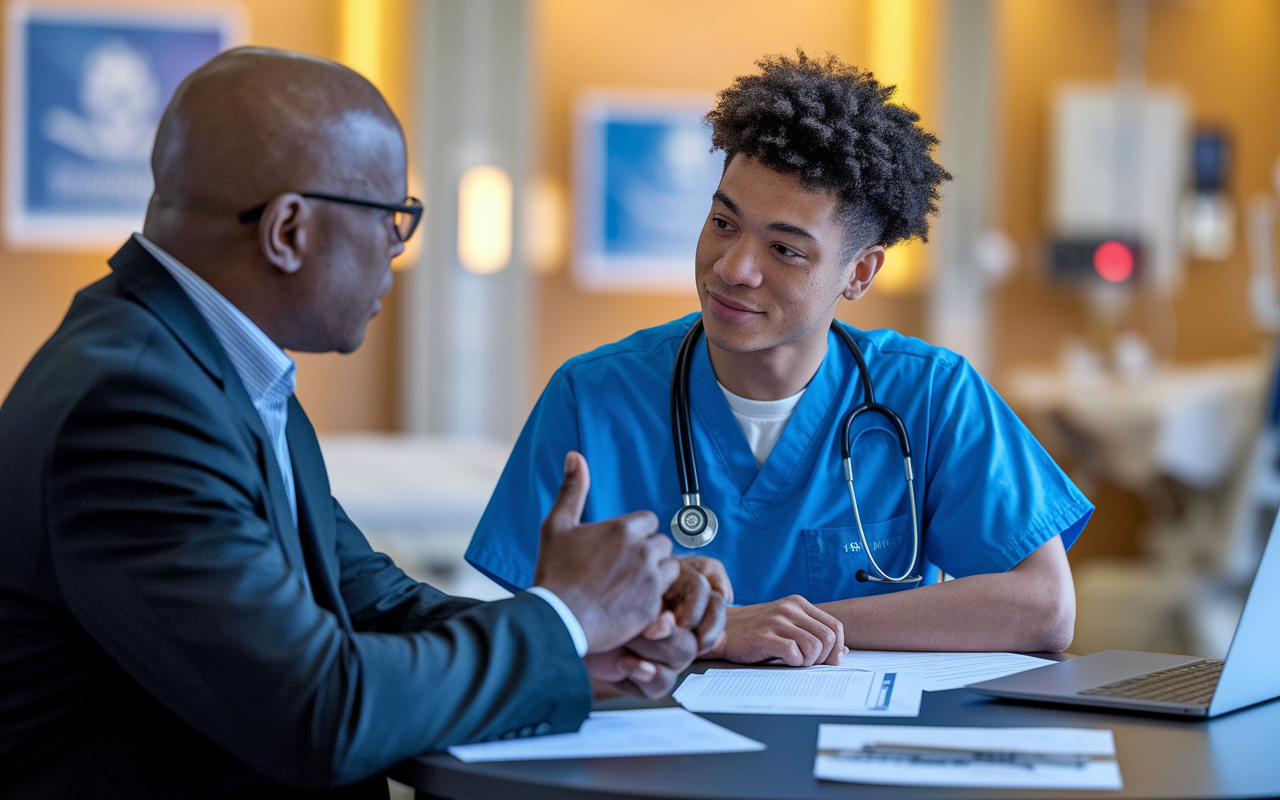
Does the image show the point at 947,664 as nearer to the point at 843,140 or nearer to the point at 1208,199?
the point at 843,140

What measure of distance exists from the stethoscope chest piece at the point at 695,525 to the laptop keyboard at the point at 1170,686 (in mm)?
475

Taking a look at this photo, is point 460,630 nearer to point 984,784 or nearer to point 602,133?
point 984,784

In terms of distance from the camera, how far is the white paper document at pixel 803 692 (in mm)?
1108

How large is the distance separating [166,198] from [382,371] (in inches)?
119

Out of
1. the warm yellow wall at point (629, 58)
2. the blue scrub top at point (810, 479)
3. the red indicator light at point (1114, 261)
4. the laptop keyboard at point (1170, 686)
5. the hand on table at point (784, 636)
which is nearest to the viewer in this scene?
the laptop keyboard at point (1170, 686)

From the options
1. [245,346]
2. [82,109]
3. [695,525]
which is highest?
[82,109]

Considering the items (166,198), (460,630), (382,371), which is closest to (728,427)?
(460,630)

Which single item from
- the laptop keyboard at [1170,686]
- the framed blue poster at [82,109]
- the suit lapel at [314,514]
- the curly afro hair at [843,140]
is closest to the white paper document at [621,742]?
the suit lapel at [314,514]

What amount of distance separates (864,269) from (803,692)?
25.3 inches

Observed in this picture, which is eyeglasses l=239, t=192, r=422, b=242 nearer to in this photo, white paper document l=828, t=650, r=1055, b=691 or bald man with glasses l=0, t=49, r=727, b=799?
bald man with glasses l=0, t=49, r=727, b=799

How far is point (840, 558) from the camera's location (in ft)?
4.93

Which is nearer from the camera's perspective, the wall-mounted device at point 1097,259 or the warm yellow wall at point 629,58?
the warm yellow wall at point 629,58

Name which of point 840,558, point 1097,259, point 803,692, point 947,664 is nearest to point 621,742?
point 803,692

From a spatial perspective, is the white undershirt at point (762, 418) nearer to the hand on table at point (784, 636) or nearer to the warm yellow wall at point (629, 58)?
the hand on table at point (784, 636)
